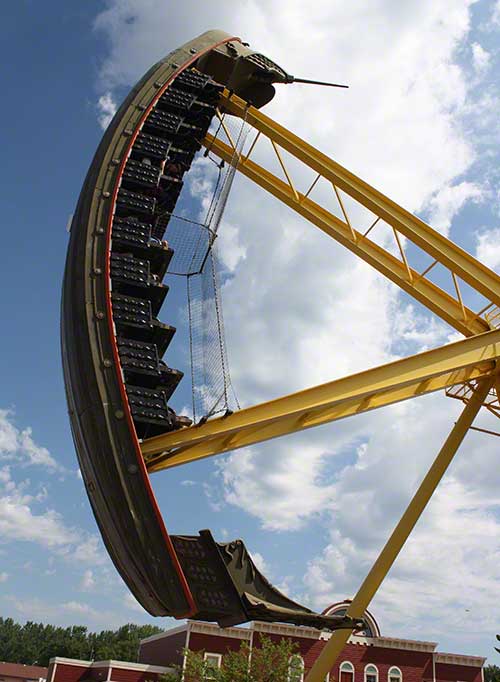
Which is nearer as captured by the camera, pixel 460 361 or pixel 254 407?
pixel 254 407

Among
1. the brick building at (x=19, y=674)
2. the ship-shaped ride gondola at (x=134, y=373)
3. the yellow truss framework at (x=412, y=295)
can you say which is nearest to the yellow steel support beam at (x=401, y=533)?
the yellow truss framework at (x=412, y=295)

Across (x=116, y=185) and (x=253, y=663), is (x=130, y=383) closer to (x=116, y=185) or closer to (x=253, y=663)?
(x=116, y=185)

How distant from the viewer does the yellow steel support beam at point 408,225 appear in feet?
49.6

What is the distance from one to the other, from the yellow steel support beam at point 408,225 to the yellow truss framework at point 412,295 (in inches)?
0.9

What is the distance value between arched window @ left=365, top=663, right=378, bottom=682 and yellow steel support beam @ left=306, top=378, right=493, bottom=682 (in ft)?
82.0

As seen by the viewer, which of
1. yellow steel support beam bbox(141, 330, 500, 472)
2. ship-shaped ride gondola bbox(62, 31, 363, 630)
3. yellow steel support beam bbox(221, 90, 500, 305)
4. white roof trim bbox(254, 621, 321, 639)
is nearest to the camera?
ship-shaped ride gondola bbox(62, 31, 363, 630)

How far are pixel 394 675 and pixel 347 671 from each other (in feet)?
9.35

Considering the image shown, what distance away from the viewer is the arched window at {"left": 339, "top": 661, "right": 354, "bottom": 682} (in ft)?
125

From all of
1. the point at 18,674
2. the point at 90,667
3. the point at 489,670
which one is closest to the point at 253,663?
the point at 90,667

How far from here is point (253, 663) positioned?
29203 millimetres

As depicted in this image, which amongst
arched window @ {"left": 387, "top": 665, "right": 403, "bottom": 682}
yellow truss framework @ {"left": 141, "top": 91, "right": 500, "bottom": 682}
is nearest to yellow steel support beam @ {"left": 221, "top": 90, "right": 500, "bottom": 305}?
yellow truss framework @ {"left": 141, "top": 91, "right": 500, "bottom": 682}

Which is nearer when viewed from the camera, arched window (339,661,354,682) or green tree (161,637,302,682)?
green tree (161,637,302,682)

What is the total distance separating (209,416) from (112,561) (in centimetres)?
252

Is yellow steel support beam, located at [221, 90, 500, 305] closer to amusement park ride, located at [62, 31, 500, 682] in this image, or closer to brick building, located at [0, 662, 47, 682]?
amusement park ride, located at [62, 31, 500, 682]
